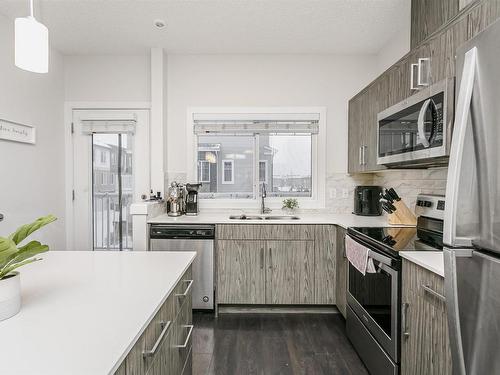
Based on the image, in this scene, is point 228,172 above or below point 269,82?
below

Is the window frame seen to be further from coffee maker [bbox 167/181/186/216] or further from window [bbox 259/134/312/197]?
coffee maker [bbox 167/181/186/216]

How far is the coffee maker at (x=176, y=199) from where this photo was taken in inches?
126

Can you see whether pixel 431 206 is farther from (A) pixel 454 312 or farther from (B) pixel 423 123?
(A) pixel 454 312

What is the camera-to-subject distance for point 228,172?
3.55 m

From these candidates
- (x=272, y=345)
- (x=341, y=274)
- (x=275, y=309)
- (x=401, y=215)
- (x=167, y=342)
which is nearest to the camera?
(x=167, y=342)

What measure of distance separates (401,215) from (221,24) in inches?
91.3

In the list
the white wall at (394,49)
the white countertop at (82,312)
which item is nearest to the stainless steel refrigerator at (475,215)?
the white countertop at (82,312)

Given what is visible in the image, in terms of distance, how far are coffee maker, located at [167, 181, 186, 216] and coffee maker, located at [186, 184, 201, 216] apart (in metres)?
0.07

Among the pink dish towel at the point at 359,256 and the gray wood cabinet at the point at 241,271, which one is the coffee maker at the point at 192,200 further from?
the pink dish towel at the point at 359,256

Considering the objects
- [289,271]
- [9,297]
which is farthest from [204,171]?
[9,297]

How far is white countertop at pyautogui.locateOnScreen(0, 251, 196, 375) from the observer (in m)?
0.65

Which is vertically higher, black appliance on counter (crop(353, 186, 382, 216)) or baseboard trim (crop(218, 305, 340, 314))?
black appliance on counter (crop(353, 186, 382, 216))

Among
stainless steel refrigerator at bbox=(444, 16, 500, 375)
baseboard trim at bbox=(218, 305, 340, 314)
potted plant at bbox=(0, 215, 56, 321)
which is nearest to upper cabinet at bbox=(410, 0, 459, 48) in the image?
stainless steel refrigerator at bbox=(444, 16, 500, 375)

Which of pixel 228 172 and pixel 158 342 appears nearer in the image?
pixel 158 342
